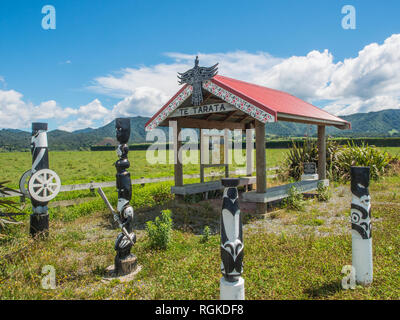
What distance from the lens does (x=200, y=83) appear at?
8.33 meters

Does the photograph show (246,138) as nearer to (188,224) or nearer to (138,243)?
(188,224)

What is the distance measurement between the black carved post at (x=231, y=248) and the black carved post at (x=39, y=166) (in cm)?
466

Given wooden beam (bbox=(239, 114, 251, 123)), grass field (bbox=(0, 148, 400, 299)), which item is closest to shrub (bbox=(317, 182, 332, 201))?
grass field (bbox=(0, 148, 400, 299))

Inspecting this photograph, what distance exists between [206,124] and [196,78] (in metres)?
3.00

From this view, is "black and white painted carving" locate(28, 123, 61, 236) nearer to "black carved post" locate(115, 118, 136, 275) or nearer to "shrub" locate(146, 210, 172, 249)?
"black carved post" locate(115, 118, 136, 275)

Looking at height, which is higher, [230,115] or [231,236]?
[230,115]

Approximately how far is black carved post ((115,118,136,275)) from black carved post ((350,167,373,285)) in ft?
11.1

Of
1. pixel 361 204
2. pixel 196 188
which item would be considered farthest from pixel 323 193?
pixel 361 204

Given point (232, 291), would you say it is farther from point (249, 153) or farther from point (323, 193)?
point (249, 153)

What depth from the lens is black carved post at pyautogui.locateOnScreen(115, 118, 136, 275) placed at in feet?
15.5

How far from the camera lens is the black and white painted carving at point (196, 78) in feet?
26.5

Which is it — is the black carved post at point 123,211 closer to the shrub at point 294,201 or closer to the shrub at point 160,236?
the shrub at point 160,236

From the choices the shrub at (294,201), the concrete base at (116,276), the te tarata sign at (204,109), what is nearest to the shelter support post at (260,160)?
the te tarata sign at (204,109)

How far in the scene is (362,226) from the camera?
4.03m
